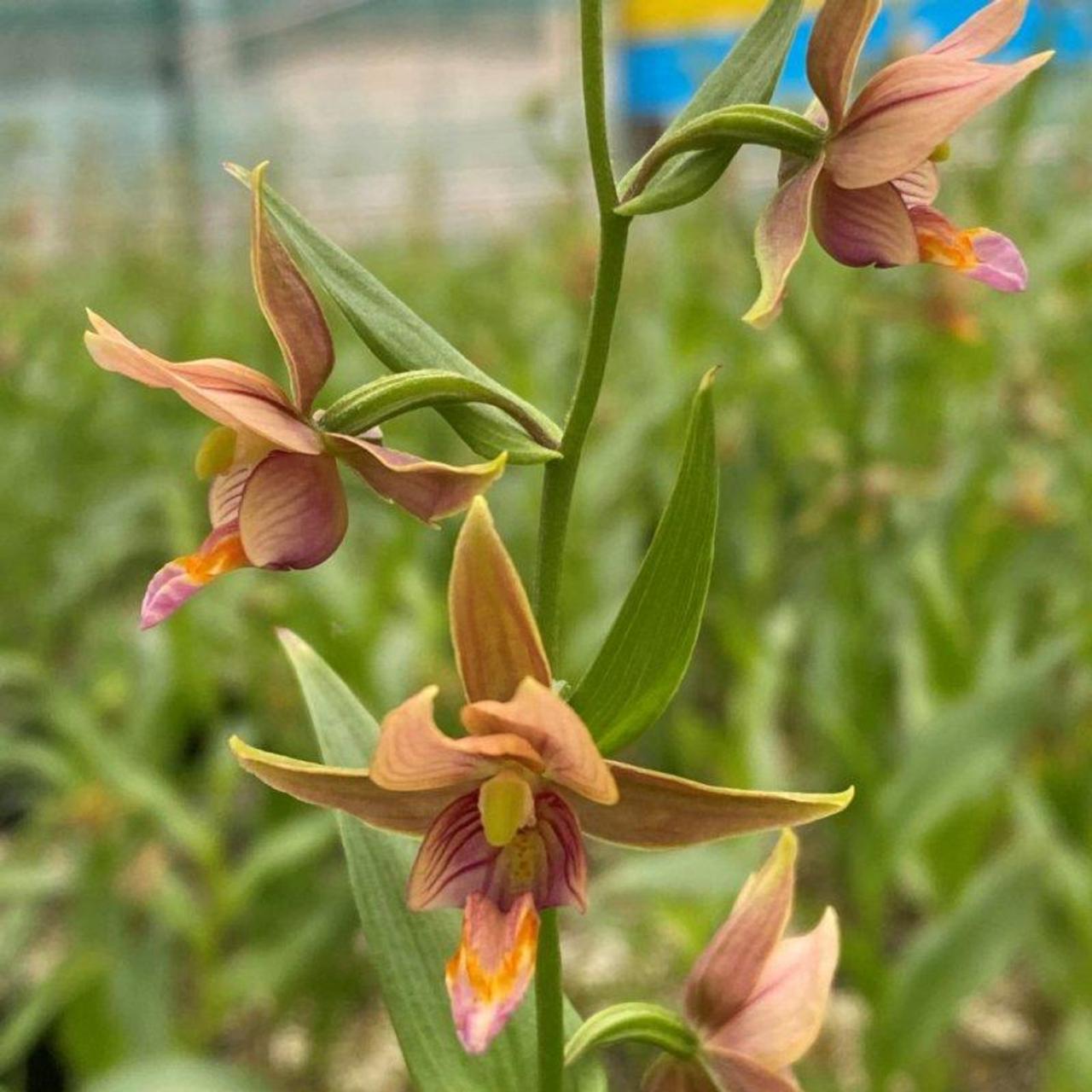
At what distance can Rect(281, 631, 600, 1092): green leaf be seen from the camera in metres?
0.82

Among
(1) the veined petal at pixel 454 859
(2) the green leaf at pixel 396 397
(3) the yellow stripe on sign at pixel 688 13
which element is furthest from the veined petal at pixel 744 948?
(3) the yellow stripe on sign at pixel 688 13

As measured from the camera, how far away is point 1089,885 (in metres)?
1.88

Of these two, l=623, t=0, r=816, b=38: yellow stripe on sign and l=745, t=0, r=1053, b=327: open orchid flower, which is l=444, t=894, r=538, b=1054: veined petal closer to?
l=745, t=0, r=1053, b=327: open orchid flower

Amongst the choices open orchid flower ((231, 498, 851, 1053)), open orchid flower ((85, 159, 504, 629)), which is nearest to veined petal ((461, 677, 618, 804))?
open orchid flower ((231, 498, 851, 1053))

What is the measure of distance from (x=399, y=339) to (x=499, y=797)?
0.83 feet

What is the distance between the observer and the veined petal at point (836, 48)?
0.73 m

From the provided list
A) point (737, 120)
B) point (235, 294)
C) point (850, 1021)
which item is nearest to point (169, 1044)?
point (850, 1021)

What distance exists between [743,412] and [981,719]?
129 centimetres

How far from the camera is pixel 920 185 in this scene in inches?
31.3

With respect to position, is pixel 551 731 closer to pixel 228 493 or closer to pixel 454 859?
pixel 454 859

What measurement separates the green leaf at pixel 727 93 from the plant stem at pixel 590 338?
0.02 m

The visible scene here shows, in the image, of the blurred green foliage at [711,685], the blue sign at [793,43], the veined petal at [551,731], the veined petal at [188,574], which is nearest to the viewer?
the veined petal at [551,731]

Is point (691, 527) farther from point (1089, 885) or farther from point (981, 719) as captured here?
point (1089, 885)

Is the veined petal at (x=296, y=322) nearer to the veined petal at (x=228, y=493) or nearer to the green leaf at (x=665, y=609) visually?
the veined petal at (x=228, y=493)
